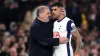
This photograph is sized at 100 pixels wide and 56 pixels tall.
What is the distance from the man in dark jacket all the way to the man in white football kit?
14cm

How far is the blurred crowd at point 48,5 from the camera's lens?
16000mm

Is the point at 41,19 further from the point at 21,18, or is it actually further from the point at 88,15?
the point at 88,15

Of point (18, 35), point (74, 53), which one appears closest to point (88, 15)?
point (18, 35)

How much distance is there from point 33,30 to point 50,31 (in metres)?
0.34

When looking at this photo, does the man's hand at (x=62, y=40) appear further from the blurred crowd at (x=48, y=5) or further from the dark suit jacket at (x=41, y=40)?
the blurred crowd at (x=48, y=5)

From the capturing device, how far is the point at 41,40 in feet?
35.8

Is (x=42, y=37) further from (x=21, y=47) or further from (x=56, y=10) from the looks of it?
(x=21, y=47)

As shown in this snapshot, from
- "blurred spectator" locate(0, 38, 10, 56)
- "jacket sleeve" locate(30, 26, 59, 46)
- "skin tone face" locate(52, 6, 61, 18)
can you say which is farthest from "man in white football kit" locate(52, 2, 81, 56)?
"blurred spectator" locate(0, 38, 10, 56)

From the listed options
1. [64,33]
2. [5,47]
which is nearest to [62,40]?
[64,33]

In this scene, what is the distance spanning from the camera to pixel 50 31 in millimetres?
11062

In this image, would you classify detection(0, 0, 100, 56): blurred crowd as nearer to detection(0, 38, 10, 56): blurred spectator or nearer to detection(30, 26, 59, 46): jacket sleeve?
detection(0, 38, 10, 56): blurred spectator

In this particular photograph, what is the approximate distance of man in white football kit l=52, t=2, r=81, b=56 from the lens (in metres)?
11.1

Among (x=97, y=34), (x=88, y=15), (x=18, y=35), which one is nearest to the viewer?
(x=18, y=35)

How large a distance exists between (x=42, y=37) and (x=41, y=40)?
6 cm
